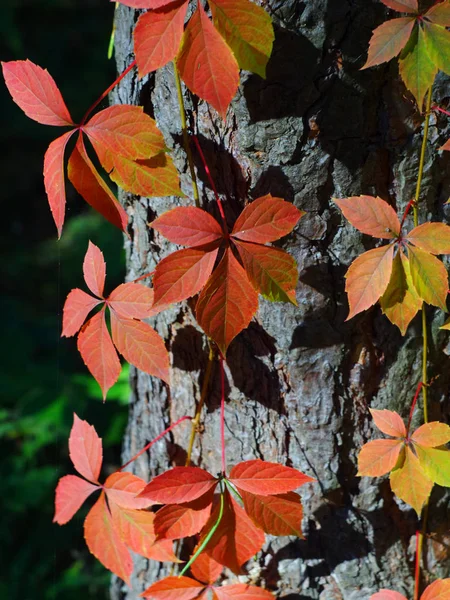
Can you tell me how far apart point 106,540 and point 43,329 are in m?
3.01

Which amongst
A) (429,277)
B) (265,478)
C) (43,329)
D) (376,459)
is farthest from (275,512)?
(43,329)

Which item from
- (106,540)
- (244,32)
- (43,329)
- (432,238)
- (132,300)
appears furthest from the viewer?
(43,329)

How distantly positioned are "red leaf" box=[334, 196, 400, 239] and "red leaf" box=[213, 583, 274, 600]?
67 cm

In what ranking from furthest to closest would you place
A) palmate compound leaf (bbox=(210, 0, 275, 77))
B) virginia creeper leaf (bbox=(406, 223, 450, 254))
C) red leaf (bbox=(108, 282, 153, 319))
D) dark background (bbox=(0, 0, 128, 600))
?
dark background (bbox=(0, 0, 128, 600)), red leaf (bbox=(108, 282, 153, 319)), virginia creeper leaf (bbox=(406, 223, 450, 254)), palmate compound leaf (bbox=(210, 0, 275, 77))

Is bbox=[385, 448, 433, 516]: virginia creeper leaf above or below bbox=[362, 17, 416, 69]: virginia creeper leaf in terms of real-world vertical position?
below

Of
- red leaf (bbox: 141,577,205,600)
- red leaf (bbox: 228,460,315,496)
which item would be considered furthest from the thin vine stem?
red leaf (bbox: 141,577,205,600)

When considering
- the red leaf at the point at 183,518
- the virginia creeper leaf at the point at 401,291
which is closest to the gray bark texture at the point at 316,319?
the virginia creeper leaf at the point at 401,291

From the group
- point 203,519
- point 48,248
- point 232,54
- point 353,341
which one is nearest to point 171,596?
point 203,519

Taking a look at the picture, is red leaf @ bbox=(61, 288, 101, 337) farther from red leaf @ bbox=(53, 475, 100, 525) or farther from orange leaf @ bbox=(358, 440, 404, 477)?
orange leaf @ bbox=(358, 440, 404, 477)

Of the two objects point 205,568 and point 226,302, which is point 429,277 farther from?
point 205,568

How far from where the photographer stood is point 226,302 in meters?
0.85

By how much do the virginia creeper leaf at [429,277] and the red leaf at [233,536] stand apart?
1.50 ft

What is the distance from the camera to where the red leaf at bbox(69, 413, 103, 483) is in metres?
1.08

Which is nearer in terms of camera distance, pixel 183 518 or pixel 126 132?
pixel 126 132
